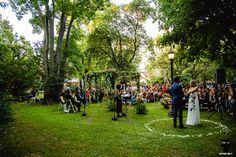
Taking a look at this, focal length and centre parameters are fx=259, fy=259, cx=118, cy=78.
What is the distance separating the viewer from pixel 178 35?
11906mm

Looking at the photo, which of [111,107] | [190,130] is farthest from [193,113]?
[111,107]

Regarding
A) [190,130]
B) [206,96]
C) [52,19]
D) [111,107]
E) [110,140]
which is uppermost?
[52,19]

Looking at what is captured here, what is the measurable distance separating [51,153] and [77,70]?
1337 inches

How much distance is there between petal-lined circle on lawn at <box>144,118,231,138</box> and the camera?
28.2 ft

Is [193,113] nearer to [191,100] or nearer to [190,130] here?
[191,100]

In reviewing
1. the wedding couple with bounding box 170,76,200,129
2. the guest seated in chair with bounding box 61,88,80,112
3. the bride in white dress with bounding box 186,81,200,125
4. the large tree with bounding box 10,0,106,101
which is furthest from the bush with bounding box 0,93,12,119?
the large tree with bounding box 10,0,106,101

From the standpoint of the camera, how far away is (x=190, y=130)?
9242 millimetres

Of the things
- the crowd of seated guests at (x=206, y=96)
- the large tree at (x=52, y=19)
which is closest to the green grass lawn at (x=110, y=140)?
the crowd of seated guests at (x=206, y=96)

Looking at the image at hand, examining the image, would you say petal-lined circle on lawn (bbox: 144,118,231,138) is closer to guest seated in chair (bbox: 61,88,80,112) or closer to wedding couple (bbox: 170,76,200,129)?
wedding couple (bbox: 170,76,200,129)

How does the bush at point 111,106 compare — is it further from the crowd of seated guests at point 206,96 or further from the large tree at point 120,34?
the large tree at point 120,34

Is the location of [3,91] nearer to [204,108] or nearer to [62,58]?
[204,108]

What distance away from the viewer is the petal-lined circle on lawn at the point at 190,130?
28.2ft

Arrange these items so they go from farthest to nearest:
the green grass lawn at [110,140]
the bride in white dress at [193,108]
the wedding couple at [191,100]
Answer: the bride in white dress at [193,108]
the wedding couple at [191,100]
the green grass lawn at [110,140]

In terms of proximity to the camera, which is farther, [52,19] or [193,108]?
[52,19]
